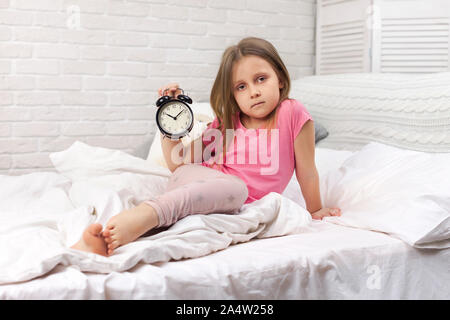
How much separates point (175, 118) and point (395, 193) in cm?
64

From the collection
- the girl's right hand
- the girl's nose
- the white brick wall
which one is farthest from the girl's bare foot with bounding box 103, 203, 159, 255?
the white brick wall

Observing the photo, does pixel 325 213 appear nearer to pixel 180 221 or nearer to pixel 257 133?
pixel 257 133

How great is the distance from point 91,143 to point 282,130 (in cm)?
137

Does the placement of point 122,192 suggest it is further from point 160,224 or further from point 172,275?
point 172,275

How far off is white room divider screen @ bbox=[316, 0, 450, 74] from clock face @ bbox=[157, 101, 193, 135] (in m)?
1.48

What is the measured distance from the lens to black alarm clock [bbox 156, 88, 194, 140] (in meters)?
1.37

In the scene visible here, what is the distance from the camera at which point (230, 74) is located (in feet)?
5.01

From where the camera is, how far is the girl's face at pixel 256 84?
149 centimetres

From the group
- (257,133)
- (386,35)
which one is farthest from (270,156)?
(386,35)

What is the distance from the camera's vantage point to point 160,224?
1113mm

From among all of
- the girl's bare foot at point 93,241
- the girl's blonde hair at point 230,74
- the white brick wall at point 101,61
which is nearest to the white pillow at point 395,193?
the girl's blonde hair at point 230,74

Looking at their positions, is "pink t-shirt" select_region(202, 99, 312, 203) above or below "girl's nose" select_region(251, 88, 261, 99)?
below

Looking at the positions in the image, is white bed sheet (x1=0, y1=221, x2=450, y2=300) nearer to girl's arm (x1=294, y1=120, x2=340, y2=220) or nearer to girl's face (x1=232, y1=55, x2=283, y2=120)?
girl's arm (x1=294, y1=120, x2=340, y2=220)
